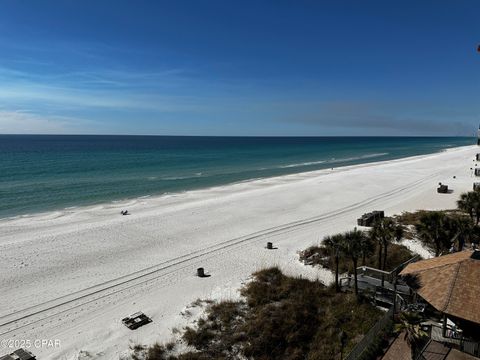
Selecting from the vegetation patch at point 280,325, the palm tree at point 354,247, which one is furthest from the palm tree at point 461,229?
the vegetation patch at point 280,325

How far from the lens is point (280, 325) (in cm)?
1329

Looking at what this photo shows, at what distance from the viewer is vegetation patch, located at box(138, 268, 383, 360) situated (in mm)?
11961

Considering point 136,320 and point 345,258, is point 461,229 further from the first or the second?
point 136,320

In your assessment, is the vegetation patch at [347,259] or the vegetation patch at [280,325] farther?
the vegetation patch at [347,259]

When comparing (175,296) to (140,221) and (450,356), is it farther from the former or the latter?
(140,221)

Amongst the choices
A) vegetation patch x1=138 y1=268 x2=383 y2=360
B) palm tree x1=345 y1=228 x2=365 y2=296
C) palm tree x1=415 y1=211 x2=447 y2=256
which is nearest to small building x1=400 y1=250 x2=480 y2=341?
palm tree x1=345 y1=228 x2=365 y2=296

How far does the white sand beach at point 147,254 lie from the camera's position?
1427 cm

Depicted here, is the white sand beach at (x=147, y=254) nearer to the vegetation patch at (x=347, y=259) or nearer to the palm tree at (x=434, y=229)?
the vegetation patch at (x=347, y=259)

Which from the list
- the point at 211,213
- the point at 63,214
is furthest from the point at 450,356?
the point at 63,214

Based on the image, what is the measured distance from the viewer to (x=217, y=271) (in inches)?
762

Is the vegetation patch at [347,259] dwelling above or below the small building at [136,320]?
above

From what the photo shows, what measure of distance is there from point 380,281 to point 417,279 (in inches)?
173

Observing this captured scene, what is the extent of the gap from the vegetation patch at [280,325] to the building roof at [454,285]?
3.08 metres

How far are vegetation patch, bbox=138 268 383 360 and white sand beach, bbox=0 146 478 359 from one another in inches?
54.0
